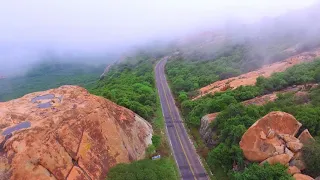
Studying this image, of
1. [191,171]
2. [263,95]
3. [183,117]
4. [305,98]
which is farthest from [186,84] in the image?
[191,171]

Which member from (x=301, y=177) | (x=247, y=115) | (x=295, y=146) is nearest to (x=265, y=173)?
(x=301, y=177)

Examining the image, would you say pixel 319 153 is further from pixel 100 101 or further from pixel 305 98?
pixel 100 101

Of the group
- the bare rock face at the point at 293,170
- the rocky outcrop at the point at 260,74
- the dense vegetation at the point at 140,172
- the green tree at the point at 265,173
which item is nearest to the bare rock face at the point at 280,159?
the bare rock face at the point at 293,170

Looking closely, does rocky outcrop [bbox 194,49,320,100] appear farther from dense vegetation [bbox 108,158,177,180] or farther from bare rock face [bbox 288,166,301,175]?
dense vegetation [bbox 108,158,177,180]

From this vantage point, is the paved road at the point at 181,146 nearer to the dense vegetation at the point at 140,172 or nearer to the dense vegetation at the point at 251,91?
the dense vegetation at the point at 251,91

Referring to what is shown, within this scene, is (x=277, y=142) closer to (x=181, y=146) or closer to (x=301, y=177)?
(x=301, y=177)

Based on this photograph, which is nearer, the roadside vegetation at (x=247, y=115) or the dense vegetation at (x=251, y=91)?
the roadside vegetation at (x=247, y=115)
